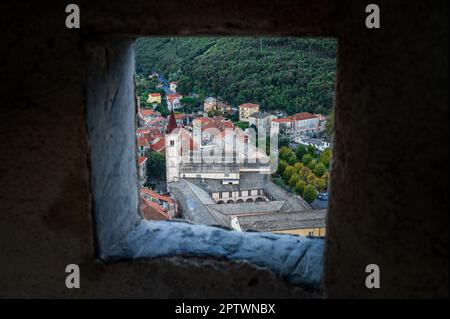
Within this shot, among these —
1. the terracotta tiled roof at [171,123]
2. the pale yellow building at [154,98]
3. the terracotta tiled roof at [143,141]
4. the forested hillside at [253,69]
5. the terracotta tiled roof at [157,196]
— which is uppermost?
the forested hillside at [253,69]

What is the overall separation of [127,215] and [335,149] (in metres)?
0.76

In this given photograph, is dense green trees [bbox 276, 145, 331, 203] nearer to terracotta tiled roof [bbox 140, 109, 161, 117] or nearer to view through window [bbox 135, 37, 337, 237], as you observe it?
view through window [bbox 135, 37, 337, 237]

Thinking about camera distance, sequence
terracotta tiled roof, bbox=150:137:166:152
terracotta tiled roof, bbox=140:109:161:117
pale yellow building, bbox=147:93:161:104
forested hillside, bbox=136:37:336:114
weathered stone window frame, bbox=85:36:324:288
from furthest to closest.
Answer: terracotta tiled roof, bbox=150:137:166:152
terracotta tiled roof, bbox=140:109:161:117
pale yellow building, bbox=147:93:161:104
forested hillside, bbox=136:37:336:114
weathered stone window frame, bbox=85:36:324:288

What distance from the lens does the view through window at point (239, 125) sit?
1917 millimetres

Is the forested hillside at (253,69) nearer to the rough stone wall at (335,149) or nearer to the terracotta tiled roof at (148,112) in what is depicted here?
the terracotta tiled roof at (148,112)

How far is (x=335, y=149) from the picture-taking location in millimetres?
1095

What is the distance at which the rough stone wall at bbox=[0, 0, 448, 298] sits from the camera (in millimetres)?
871

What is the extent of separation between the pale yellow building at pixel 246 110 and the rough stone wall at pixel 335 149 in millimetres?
977

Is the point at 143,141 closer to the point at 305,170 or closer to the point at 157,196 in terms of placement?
the point at 157,196

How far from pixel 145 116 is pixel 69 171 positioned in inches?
56.2

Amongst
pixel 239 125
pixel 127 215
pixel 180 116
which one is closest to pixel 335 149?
pixel 127 215

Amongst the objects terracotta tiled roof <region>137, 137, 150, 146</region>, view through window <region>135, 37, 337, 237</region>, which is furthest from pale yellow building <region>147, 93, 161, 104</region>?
terracotta tiled roof <region>137, 137, 150, 146</region>

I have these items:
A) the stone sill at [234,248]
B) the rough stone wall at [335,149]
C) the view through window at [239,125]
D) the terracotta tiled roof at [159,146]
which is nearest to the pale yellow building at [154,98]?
the view through window at [239,125]

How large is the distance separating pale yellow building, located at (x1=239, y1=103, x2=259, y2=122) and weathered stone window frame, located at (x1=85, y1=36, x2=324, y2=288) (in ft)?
2.54
